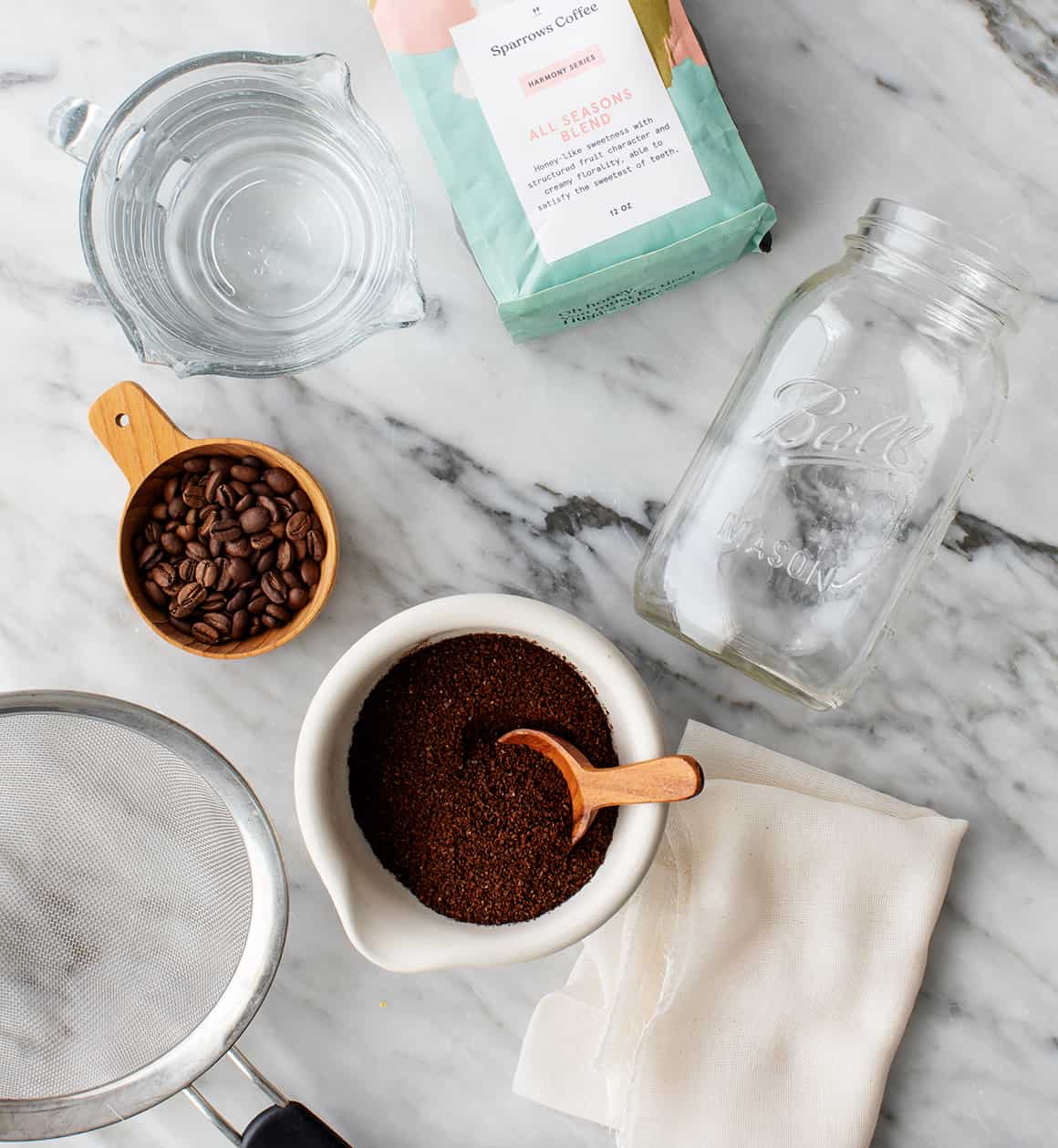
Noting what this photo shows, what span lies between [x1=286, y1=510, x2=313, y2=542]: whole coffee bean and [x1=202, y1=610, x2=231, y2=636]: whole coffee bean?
8 centimetres

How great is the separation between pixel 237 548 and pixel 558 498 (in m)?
0.27

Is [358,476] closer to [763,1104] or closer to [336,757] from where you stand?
[336,757]

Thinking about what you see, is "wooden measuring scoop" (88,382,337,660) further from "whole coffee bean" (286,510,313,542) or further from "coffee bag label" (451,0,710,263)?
"coffee bag label" (451,0,710,263)

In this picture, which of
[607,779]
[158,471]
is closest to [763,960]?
[607,779]

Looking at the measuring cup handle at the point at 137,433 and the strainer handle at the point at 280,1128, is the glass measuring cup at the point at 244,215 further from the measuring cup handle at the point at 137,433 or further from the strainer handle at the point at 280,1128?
the strainer handle at the point at 280,1128

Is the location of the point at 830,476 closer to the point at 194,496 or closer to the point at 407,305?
the point at 407,305

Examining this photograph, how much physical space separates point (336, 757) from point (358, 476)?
0.25 meters

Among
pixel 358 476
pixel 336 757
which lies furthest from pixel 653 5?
pixel 336 757

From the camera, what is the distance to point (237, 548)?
0.84 metres

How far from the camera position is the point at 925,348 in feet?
2.64

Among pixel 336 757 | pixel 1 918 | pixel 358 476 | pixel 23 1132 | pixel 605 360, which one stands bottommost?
pixel 23 1132

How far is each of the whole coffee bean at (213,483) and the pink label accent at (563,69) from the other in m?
0.37

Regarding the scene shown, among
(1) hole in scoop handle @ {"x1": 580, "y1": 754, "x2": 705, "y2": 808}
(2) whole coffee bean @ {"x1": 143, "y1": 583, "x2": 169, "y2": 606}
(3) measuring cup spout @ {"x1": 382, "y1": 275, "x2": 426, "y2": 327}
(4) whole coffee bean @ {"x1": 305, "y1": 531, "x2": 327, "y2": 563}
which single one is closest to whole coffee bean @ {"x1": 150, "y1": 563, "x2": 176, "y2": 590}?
(2) whole coffee bean @ {"x1": 143, "y1": 583, "x2": 169, "y2": 606}

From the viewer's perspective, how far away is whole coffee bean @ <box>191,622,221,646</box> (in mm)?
851
